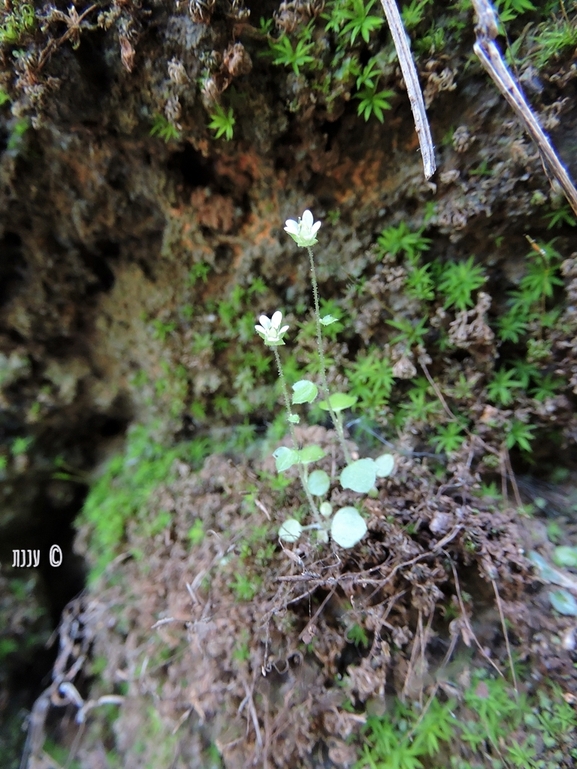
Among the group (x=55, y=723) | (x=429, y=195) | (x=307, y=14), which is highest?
(x=307, y=14)

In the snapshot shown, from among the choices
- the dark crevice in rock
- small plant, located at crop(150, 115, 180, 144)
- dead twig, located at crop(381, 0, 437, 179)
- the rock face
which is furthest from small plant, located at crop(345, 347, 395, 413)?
the dark crevice in rock

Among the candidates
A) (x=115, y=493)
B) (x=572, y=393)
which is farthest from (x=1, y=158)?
(x=572, y=393)

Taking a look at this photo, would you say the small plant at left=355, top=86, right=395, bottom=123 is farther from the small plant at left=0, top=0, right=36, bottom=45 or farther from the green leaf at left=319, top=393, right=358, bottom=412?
the small plant at left=0, top=0, right=36, bottom=45

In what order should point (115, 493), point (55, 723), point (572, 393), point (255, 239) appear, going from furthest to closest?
point (115, 493), point (55, 723), point (255, 239), point (572, 393)

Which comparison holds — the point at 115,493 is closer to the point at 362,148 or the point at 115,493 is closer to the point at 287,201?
the point at 287,201

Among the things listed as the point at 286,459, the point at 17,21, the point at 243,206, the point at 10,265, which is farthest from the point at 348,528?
the point at 10,265

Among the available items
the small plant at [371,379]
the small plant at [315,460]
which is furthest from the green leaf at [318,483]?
the small plant at [371,379]

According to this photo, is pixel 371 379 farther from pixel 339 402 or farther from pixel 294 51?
pixel 294 51
